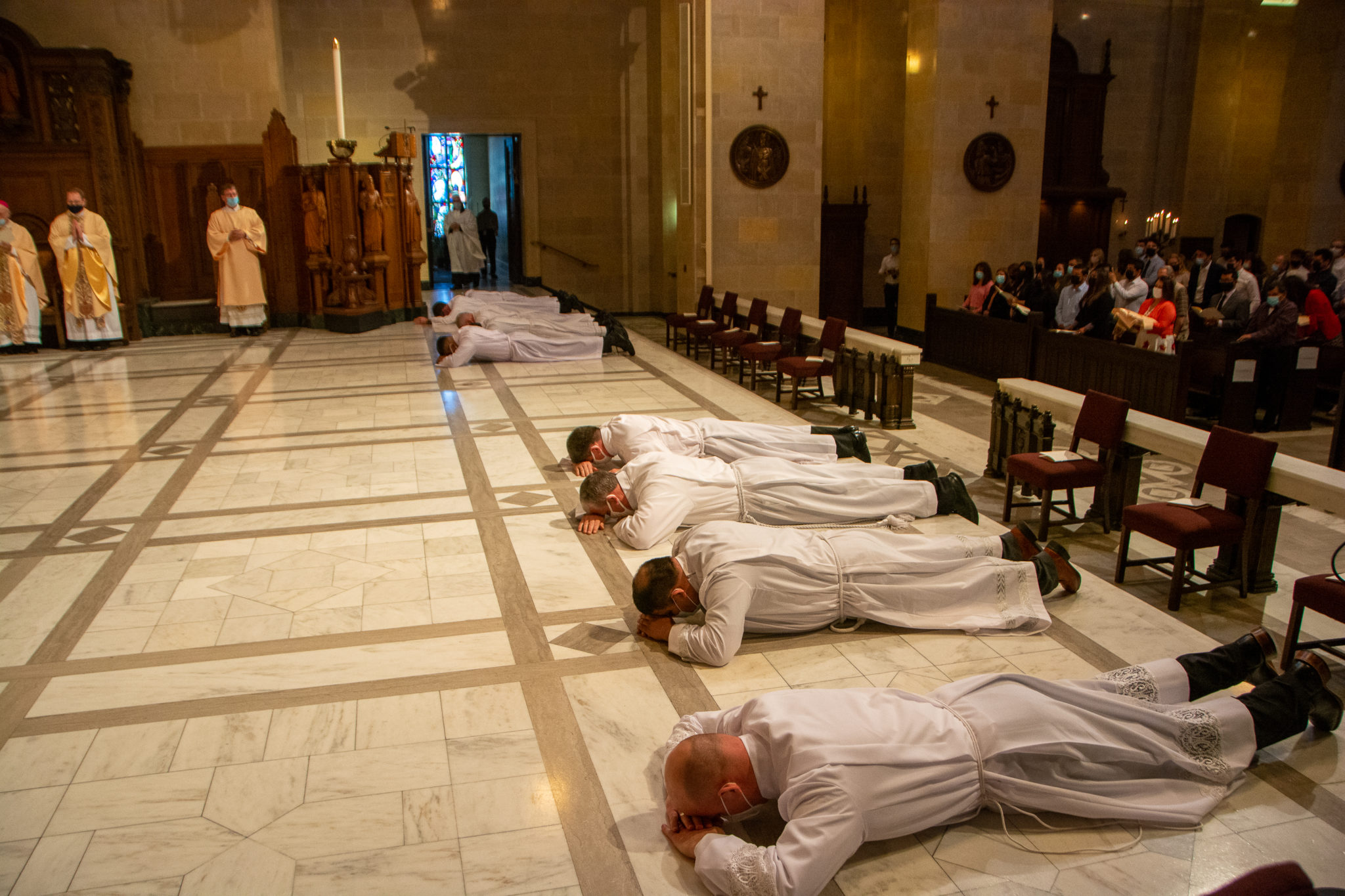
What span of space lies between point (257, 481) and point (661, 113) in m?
12.2

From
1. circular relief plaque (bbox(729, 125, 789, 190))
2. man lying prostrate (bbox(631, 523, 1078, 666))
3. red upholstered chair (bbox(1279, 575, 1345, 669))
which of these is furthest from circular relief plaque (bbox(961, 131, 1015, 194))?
red upholstered chair (bbox(1279, 575, 1345, 669))

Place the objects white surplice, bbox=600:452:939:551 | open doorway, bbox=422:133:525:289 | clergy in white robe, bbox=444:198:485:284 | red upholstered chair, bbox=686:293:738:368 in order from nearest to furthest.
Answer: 1. white surplice, bbox=600:452:939:551
2. red upholstered chair, bbox=686:293:738:368
3. open doorway, bbox=422:133:525:289
4. clergy in white robe, bbox=444:198:485:284

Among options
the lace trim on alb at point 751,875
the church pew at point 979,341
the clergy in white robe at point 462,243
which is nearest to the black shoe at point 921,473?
the lace trim on alb at point 751,875

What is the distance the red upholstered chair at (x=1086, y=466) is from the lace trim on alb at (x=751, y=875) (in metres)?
3.61

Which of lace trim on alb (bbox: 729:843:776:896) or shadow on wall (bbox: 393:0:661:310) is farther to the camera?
shadow on wall (bbox: 393:0:661:310)

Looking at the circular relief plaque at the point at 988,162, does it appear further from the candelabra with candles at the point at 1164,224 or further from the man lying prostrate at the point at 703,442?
the man lying prostrate at the point at 703,442

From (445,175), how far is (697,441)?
16039 mm

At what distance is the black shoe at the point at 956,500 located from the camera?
553 cm

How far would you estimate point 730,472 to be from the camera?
534cm

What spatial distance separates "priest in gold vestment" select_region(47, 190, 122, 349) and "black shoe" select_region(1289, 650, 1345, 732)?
13.3 metres

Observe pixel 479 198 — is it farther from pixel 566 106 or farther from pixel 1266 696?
pixel 1266 696

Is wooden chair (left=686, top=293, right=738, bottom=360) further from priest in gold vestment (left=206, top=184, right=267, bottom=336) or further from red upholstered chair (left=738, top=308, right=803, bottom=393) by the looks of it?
priest in gold vestment (left=206, top=184, right=267, bottom=336)

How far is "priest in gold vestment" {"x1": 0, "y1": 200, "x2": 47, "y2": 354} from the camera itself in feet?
39.3

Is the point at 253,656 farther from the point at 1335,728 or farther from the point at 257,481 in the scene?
the point at 1335,728
